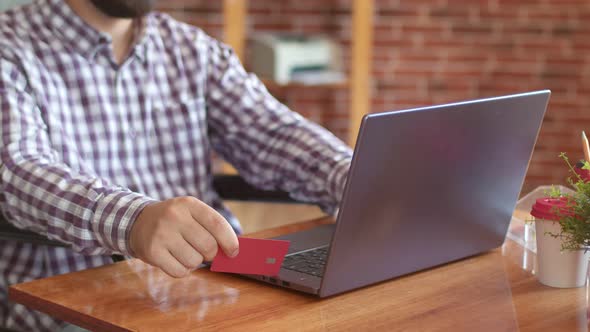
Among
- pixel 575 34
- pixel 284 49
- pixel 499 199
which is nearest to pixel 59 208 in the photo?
pixel 499 199

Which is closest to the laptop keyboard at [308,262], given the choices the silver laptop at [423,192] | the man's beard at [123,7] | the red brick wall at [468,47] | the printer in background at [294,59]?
the silver laptop at [423,192]

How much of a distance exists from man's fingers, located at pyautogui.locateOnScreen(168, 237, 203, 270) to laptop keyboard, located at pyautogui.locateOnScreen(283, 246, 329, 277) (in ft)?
0.49

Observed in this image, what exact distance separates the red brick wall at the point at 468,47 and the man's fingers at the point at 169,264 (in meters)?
3.10

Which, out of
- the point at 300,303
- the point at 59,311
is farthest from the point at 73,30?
the point at 300,303

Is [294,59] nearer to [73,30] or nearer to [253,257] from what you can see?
[73,30]

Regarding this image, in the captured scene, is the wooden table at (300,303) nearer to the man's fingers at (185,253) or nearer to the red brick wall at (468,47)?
the man's fingers at (185,253)

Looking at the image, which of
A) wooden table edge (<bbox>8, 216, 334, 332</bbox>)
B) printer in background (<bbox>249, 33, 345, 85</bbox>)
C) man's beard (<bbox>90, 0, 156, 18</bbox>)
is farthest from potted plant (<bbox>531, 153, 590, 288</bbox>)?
printer in background (<bbox>249, 33, 345, 85</bbox>)

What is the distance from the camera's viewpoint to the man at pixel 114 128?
1393 mm

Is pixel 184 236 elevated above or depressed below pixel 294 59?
above

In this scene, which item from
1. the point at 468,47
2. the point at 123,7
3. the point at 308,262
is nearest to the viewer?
the point at 308,262

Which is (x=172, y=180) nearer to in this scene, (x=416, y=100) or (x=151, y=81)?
(x=151, y=81)

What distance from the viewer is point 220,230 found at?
3.53 ft

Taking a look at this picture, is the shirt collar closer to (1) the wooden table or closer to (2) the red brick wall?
(1) the wooden table

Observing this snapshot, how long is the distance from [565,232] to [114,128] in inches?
36.0
